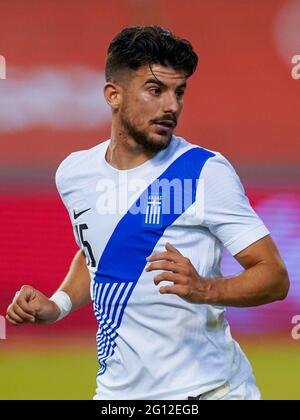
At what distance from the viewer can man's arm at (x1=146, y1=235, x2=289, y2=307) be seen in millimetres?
2445

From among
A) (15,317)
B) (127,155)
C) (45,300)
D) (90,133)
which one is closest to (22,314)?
(15,317)

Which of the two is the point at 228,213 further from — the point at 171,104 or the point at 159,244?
the point at 171,104

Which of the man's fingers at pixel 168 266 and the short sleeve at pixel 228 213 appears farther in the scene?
the short sleeve at pixel 228 213

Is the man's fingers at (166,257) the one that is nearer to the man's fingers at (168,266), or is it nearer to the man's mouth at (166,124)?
the man's fingers at (168,266)

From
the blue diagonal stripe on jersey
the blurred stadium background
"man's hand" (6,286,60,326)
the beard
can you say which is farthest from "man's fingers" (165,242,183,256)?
the blurred stadium background

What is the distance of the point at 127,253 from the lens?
2.79 m

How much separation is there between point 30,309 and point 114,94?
73cm

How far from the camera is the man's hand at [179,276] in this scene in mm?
2434

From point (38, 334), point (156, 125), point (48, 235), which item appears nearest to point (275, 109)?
point (48, 235)

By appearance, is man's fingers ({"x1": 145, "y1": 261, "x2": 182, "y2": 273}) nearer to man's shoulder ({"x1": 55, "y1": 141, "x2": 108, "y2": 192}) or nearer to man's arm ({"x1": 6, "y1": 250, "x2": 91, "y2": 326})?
man's arm ({"x1": 6, "y1": 250, "x2": 91, "y2": 326})

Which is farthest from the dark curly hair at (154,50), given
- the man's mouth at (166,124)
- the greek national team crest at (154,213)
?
the greek national team crest at (154,213)

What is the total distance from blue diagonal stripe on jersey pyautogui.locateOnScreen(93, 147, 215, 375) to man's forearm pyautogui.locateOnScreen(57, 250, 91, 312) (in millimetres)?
254

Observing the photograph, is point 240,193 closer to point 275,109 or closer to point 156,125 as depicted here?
point 156,125

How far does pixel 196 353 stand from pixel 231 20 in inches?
93.1
